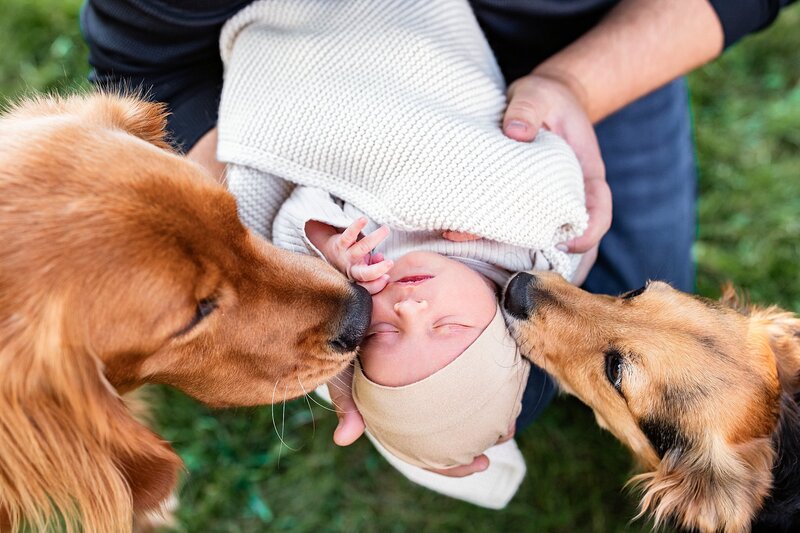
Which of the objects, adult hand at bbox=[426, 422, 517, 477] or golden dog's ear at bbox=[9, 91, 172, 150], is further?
adult hand at bbox=[426, 422, 517, 477]

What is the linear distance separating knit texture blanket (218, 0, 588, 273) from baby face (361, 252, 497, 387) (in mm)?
152

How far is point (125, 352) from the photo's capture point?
162 centimetres

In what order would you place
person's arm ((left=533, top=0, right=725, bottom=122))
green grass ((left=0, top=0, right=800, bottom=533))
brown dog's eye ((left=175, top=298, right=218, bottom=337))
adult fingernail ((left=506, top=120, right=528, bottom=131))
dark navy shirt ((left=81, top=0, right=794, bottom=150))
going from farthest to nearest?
green grass ((left=0, top=0, right=800, bottom=533)) < person's arm ((left=533, top=0, right=725, bottom=122)) < dark navy shirt ((left=81, top=0, right=794, bottom=150)) < adult fingernail ((left=506, top=120, right=528, bottom=131)) < brown dog's eye ((left=175, top=298, right=218, bottom=337))

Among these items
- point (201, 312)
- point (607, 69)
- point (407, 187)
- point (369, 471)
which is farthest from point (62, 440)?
point (607, 69)

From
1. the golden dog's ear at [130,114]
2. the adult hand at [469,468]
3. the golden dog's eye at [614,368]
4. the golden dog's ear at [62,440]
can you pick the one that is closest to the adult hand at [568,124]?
the golden dog's eye at [614,368]

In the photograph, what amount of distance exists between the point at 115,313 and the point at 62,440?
1.14ft

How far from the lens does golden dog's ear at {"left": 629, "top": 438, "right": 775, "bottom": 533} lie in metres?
2.10

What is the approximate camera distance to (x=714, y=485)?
84.4 inches

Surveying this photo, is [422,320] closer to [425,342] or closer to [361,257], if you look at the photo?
[425,342]

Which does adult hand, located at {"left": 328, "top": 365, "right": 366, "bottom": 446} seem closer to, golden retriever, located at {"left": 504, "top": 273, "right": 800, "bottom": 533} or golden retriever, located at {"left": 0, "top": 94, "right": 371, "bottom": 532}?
golden retriever, located at {"left": 0, "top": 94, "right": 371, "bottom": 532}

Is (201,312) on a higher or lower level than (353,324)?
higher

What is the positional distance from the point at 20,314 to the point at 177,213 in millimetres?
420

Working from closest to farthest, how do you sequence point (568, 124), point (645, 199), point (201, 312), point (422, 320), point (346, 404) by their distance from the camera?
point (201, 312) → point (422, 320) → point (346, 404) → point (568, 124) → point (645, 199)

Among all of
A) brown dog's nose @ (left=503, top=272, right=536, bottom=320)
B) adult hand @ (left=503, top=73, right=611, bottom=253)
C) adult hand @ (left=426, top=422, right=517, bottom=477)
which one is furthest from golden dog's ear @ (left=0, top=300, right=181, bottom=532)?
adult hand @ (left=503, top=73, right=611, bottom=253)
